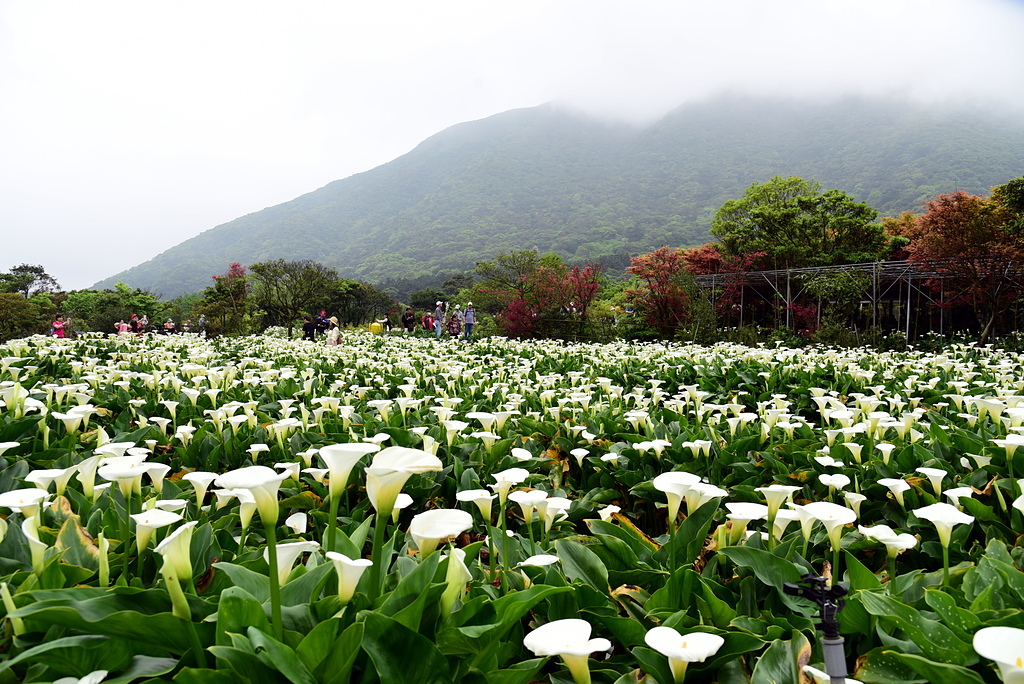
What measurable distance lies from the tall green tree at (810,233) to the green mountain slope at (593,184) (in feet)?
155

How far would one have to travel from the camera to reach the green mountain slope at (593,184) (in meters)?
94.8

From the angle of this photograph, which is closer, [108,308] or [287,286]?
[287,286]

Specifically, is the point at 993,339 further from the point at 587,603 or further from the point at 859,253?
the point at 587,603

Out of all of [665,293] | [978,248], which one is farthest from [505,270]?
[978,248]

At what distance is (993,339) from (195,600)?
20.1 metres

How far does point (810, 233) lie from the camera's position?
96.8 ft

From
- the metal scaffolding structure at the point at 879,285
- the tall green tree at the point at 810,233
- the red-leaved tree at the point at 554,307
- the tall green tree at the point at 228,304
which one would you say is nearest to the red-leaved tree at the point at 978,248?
the metal scaffolding structure at the point at 879,285

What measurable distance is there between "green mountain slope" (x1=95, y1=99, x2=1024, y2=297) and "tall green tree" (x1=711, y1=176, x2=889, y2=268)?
155 feet

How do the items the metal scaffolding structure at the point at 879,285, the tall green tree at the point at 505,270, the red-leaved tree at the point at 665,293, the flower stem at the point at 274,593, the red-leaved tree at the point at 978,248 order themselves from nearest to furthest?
the flower stem at the point at 274,593 < the red-leaved tree at the point at 978,248 < the metal scaffolding structure at the point at 879,285 < the red-leaved tree at the point at 665,293 < the tall green tree at the point at 505,270

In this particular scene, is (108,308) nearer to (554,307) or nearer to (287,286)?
(287,286)

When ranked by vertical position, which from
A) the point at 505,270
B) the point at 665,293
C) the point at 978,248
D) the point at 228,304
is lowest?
the point at 665,293

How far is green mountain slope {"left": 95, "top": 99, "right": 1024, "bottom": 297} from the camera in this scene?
94.8 meters

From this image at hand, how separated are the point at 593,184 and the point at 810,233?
116129mm

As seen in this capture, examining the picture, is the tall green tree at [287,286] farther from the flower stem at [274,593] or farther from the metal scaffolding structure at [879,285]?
the flower stem at [274,593]
